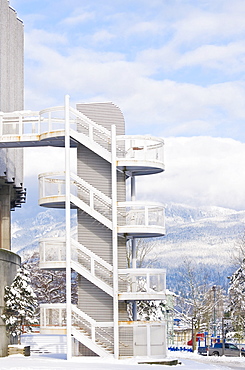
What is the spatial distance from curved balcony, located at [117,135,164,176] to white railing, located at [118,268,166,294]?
5420 mm

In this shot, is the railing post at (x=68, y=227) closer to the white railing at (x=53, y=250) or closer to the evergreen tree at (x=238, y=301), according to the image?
the white railing at (x=53, y=250)

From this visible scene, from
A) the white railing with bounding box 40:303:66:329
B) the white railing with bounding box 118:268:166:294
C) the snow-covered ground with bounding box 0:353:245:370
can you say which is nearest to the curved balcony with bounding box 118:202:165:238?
the white railing with bounding box 118:268:166:294

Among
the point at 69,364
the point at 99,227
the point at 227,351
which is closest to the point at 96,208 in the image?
the point at 99,227

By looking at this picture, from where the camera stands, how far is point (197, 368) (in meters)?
36.7

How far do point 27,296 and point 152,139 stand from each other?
36.3 feet

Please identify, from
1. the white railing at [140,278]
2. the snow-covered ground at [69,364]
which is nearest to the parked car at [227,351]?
the white railing at [140,278]

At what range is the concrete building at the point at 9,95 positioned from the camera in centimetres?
5638

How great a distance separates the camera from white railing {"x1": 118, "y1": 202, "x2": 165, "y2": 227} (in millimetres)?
40438

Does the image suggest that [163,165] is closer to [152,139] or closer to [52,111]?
[152,139]

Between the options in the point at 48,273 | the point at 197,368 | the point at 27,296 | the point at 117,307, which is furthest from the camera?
the point at 48,273

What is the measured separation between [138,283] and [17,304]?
7.13m

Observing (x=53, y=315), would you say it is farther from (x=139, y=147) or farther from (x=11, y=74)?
(x=11, y=74)

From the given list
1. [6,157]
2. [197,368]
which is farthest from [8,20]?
[197,368]

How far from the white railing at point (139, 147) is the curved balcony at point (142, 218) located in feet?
8.27
